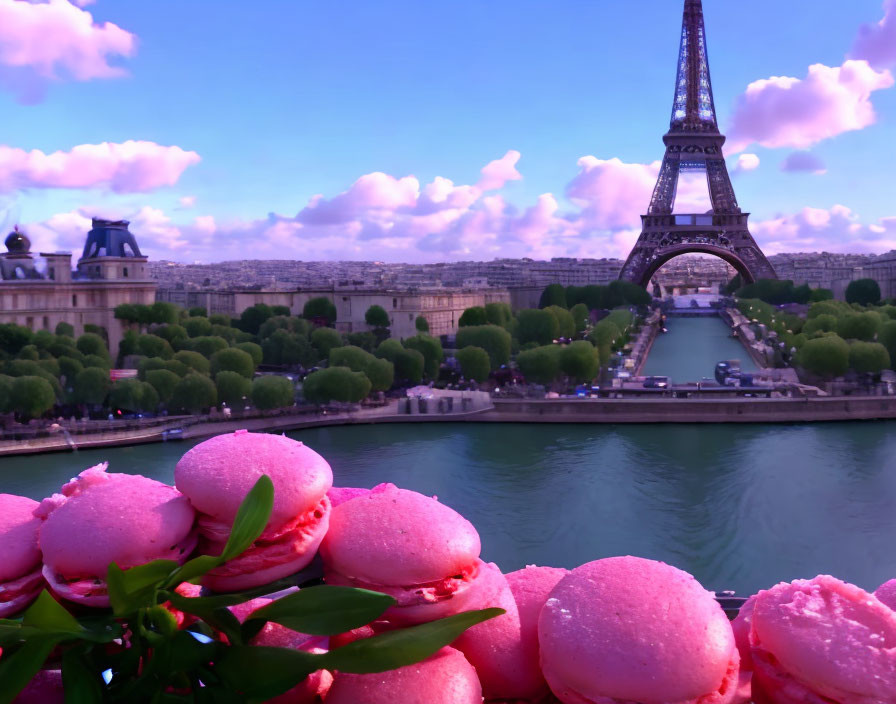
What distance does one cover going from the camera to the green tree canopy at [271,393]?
14.0m

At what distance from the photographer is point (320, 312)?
28.3 meters

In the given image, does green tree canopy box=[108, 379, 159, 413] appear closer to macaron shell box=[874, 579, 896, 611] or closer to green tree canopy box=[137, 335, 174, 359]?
green tree canopy box=[137, 335, 174, 359]

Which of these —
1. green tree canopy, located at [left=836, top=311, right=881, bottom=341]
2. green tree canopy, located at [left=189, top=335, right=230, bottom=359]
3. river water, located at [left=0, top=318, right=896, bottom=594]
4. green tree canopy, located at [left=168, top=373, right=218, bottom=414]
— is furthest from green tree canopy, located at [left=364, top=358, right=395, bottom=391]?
green tree canopy, located at [left=836, top=311, right=881, bottom=341]

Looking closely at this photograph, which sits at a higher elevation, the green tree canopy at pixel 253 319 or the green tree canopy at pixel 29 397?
the green tree canopy at pixel 253 319

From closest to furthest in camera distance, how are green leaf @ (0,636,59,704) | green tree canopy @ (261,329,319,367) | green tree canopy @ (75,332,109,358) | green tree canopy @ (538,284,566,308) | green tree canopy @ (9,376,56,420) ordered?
green leaf @ (0,636,59,704) → green tree canopy @ (9,376,56,420) → green tree canopy @ (75,332,109,358) → green tree canopy @ (261,329,319,367) → green tree canopy @ (538,284,566,308)

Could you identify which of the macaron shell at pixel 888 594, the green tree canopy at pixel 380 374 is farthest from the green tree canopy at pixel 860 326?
the macaron shell at pixel 888 594

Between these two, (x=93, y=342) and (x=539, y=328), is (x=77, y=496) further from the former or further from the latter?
(x=539, y=328)

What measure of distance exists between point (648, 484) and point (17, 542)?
29.4ft

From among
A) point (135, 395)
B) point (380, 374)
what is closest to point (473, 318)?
point (380, 374)

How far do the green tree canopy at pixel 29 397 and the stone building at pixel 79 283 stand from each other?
8.48 meters

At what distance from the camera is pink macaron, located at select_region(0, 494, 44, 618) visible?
1222mm

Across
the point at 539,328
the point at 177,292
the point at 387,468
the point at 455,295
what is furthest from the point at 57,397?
the point at 177,292

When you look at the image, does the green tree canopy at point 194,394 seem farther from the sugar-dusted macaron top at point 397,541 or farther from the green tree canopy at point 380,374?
the sugar-dusted macaron top at point 397,541

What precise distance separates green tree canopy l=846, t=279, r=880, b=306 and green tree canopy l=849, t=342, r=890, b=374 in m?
14.6
